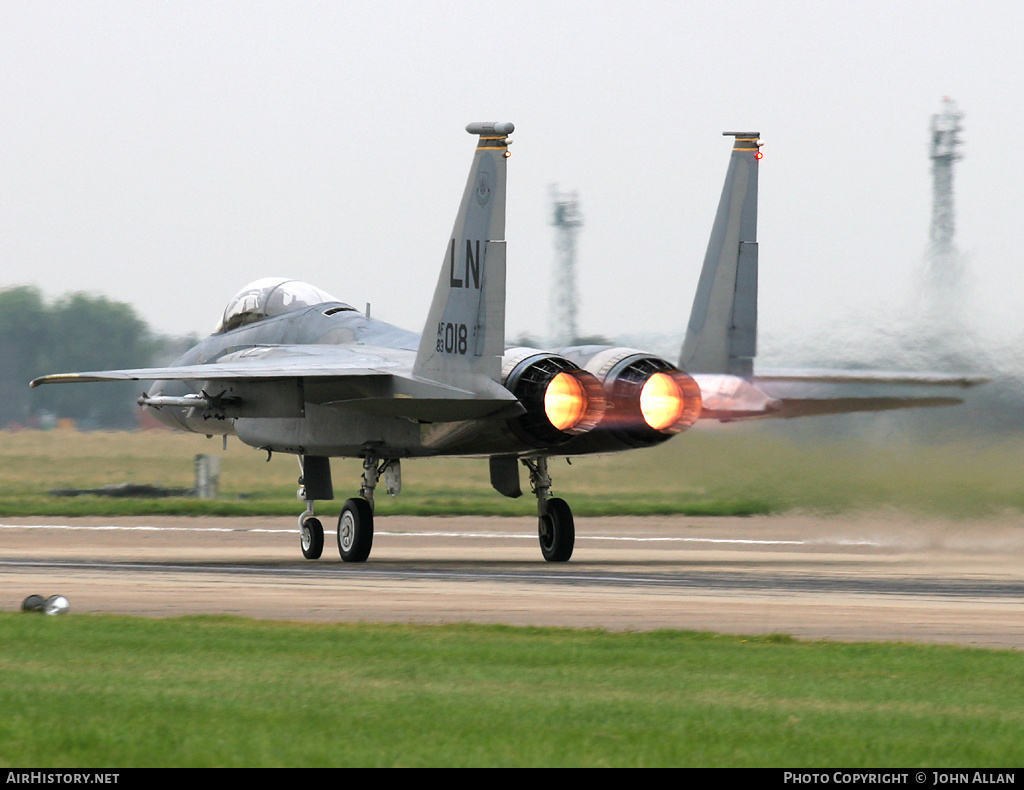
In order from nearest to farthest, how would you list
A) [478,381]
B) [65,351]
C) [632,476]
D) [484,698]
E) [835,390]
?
1. [484,698]
2. [478,381]
3. [835,390]
4. [632,476]
5. [65,351]

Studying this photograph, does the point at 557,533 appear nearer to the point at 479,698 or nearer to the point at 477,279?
the point at 477,279

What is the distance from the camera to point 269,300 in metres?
22.8

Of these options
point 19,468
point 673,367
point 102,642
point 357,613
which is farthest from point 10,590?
point 19,468

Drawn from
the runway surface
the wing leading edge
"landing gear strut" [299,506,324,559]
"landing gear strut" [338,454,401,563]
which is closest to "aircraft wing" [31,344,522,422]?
"landing gear strut" [338,454,401,563]

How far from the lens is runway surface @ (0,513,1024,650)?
1288cm

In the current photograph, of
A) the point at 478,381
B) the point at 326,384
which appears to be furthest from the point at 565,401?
the point at 326,384

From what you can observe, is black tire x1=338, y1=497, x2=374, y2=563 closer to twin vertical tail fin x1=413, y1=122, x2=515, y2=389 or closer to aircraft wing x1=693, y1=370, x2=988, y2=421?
twin vertical tail fin x1=413, y1=122, x2=515, y2=389

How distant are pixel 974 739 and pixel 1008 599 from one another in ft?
24.9

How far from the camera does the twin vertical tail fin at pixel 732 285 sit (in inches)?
763

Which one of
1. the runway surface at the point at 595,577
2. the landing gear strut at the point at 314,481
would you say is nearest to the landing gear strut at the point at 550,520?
the runway surface at the point at 595,577

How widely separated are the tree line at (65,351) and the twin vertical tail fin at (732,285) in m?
23.2

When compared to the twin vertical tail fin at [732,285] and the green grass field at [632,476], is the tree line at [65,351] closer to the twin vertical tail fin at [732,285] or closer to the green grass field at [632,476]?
the green grass field at [632,476]

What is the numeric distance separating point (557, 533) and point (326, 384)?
3451mm

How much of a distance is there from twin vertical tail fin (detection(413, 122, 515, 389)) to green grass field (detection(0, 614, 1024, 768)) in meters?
6.82
